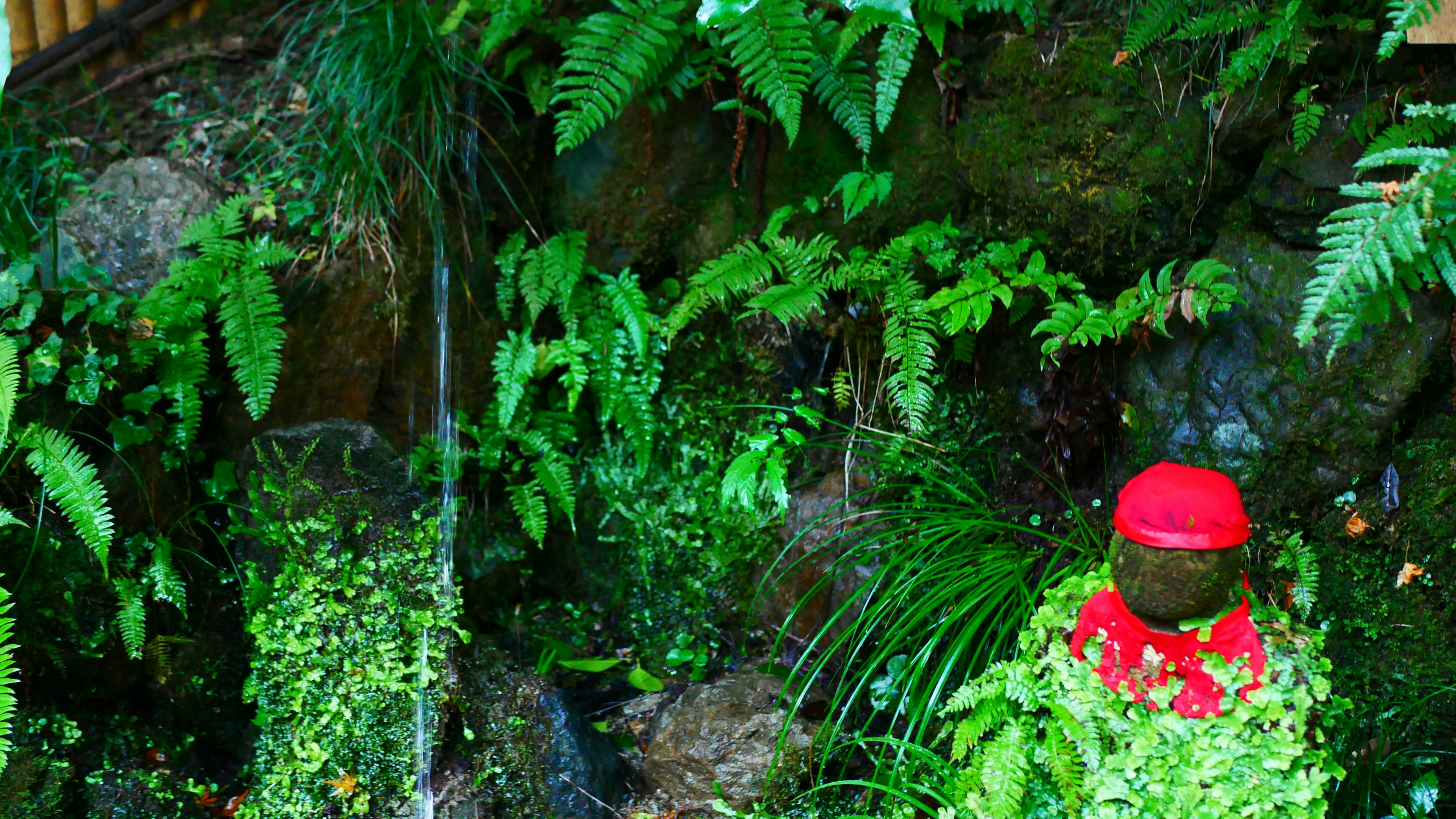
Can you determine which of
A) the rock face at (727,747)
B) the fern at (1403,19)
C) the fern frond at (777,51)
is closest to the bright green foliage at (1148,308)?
the fern at (1403,19)

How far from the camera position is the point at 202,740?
3.40 metres

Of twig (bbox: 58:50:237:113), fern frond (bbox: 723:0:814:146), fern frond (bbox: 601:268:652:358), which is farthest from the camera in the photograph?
twig (bbox: 58:50:237:113)

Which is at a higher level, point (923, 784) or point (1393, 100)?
point (1393, 100)

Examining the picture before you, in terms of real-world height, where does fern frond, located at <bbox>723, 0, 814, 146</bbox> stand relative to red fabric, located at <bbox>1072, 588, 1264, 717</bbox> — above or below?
above

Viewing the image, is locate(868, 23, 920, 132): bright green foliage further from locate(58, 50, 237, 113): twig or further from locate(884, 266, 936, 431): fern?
locate(58, 50, 237, 113): twig

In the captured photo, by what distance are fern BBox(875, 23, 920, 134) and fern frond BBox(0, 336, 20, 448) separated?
9.77ft

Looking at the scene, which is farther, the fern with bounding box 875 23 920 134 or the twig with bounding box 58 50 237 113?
the twig with bounding box 58 50 237 113

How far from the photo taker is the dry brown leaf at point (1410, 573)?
2.74 meters

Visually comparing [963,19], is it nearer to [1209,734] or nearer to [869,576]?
[869,576]

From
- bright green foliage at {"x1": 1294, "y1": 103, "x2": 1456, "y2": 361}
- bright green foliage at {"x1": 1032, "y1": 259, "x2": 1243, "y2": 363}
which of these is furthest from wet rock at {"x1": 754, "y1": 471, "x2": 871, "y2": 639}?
bright green foliage at {"x1": 1294, "y1": 103, "x2": 1456, "y2": 361}

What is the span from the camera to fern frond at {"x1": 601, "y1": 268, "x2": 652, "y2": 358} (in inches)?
Result: 148

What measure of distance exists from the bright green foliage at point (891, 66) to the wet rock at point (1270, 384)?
1248mm

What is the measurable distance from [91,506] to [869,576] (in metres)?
2.58

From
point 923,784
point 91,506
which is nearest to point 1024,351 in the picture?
point 923,784
